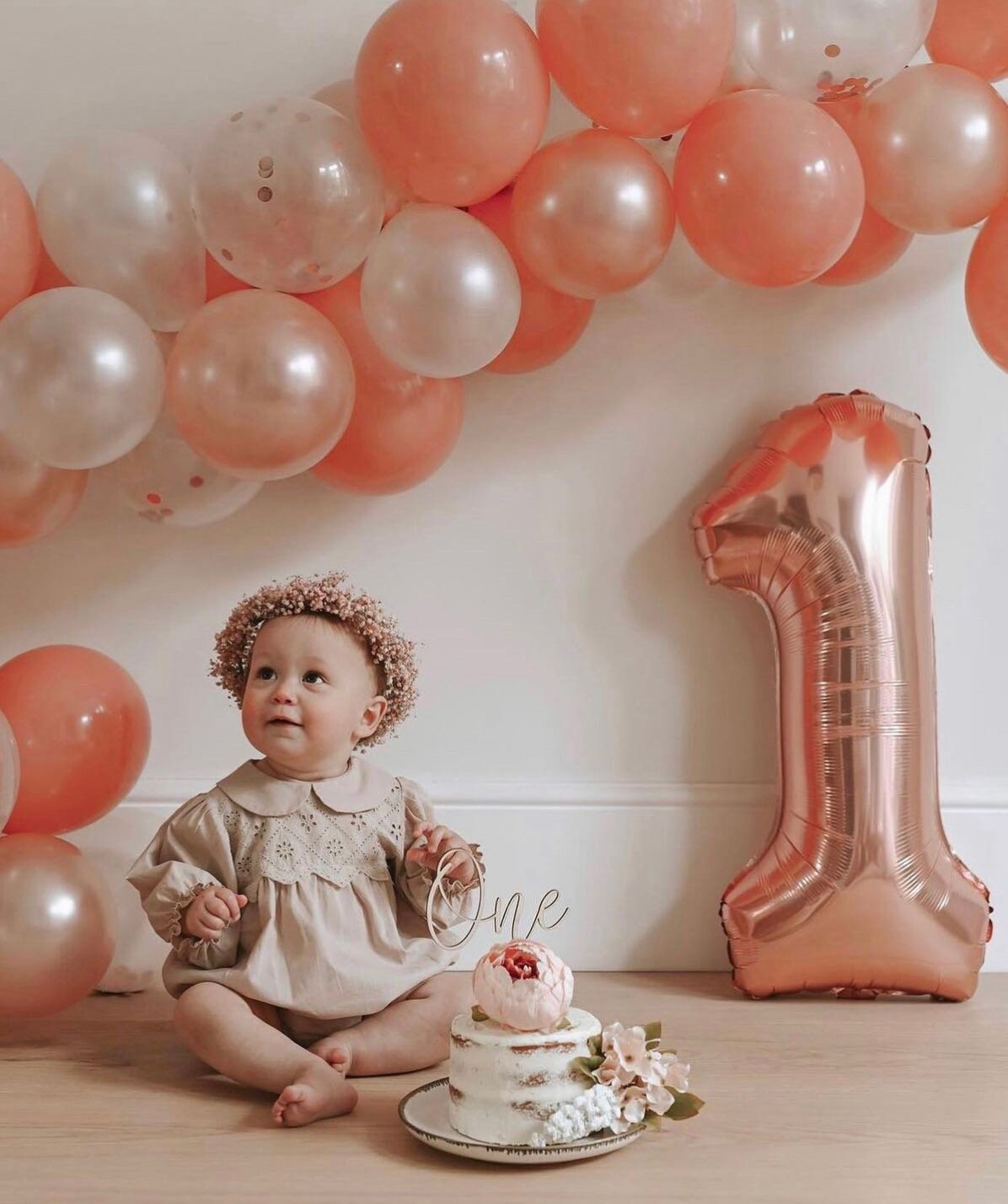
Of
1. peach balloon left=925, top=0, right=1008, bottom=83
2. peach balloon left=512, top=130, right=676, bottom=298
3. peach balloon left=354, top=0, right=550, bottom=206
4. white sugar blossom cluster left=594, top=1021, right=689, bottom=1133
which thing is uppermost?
peach balloon left=925, top=0, right=1008, bottom=83

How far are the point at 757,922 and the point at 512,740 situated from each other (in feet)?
1.37

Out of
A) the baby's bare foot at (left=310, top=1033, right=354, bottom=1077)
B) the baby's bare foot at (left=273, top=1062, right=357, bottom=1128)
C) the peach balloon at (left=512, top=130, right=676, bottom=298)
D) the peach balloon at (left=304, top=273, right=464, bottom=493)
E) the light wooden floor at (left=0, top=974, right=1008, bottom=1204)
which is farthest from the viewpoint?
the peach balloon at (left=304, top=273, right=464, bottom=493)

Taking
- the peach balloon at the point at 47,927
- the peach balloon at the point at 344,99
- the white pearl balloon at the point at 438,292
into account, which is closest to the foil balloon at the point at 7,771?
the peach balloon at the point at 47,927

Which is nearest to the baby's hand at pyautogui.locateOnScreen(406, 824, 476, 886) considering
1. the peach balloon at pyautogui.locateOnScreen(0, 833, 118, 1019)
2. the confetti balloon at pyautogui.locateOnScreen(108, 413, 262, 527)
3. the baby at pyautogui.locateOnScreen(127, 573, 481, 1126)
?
the baby at pyautogui.locateOnScreen(127, 573, 481, 1126)

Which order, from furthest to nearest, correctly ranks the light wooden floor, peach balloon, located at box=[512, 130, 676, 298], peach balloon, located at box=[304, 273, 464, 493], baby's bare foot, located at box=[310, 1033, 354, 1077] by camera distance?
1. peach balloon, located at box=[304, 273, 464, 493]
2. peach balloon, located at box=[512, 130, 676, 298]
3. baby's bare foot, located at box=[310, 1033, 354, 1077]
4. the light wooden floor

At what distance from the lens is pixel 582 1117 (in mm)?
1163

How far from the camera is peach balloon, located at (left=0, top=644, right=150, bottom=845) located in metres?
1.53

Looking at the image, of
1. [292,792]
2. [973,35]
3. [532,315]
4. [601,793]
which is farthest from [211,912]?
[973,35]

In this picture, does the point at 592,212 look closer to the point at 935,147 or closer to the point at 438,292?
the point at 438,292

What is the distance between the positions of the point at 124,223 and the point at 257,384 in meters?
0.26

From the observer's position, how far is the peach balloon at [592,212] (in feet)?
4.88

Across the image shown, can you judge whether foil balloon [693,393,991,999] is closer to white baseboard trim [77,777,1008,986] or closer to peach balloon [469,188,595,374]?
white baseboard trim [77,777,1008,986]

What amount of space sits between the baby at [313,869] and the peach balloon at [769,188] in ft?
1.85

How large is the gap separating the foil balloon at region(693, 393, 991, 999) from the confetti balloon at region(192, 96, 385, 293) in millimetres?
623
